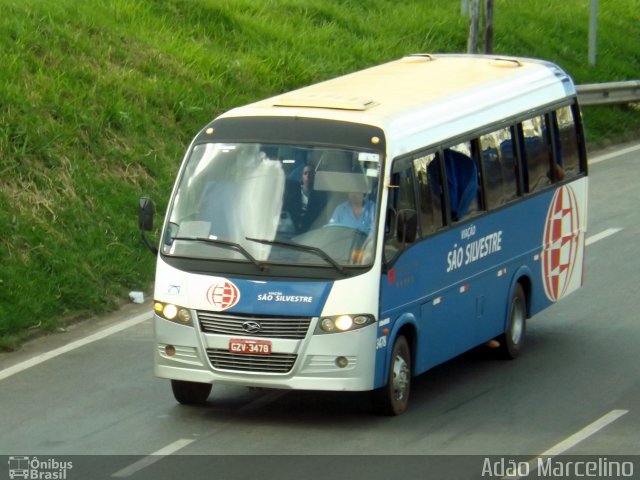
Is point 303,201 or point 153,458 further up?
point 303,201

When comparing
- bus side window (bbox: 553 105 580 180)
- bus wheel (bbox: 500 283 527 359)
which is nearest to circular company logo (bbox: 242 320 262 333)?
bus wheel (bbox: 500 283 527 359)

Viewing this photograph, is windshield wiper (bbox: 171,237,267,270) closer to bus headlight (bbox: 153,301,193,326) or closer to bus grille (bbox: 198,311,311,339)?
bus grille (bbox: 198,311,311,339)

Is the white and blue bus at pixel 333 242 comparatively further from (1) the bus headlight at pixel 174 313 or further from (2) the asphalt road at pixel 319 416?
(2) the asphalt road at pixel 319 416

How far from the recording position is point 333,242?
11148 mm

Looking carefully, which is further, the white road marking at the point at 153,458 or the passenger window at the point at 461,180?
the passenger window at the point at 461,180

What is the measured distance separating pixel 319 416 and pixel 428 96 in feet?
9.21

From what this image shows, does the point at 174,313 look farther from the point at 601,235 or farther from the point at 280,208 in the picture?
the point at 601,235

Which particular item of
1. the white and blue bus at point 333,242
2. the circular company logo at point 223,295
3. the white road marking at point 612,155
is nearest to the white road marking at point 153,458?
the white and blue bus at point 333,242

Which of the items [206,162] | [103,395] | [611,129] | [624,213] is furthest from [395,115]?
[611,129]

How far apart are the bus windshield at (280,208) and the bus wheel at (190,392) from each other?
109 cm

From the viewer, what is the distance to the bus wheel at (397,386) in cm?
1145

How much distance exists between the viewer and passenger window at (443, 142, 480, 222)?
41.1ft

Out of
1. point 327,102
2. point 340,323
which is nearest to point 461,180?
point 327,102

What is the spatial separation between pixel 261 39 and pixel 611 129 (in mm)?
6321
